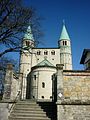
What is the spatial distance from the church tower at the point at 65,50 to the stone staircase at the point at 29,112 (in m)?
49.4

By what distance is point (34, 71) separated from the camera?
156 feet

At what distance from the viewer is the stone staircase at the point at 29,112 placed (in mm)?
12461

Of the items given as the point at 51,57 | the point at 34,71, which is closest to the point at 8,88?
the point at 34,71

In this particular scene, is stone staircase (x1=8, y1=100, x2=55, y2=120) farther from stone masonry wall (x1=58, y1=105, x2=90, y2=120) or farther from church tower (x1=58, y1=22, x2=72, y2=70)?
church tower (x1=58, y1=22, x2=72, y2=70)

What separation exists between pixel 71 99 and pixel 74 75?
1.79 meters

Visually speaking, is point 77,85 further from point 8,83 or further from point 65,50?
point 65,50

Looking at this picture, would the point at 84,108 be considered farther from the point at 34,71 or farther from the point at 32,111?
the point at 34,71

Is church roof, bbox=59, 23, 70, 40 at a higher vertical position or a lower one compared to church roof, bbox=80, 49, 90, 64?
higher

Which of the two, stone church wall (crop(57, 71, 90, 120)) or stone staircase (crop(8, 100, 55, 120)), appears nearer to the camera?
stone church wall (crop(57, 71, 90, 120))

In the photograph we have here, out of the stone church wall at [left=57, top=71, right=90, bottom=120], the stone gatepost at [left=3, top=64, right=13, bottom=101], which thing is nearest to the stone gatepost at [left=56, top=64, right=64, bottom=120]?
the stone church wall at [left=57, top=71, right=90, bottom=120]

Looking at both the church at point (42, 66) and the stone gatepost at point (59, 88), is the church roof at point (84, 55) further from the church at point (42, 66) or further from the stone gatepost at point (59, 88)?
the church at point (42, 66)

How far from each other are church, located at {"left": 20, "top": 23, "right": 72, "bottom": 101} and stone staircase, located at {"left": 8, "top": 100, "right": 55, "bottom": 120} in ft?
75.6

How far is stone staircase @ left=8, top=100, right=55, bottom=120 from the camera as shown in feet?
40.9

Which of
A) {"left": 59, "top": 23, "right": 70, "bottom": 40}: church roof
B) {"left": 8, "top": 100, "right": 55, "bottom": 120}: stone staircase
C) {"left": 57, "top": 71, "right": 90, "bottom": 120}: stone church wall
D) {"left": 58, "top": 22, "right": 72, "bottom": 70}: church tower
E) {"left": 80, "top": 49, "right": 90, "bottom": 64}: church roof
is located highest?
{"left": 59, "top": 23, "right": 70, "bottom": 40}: church roof
